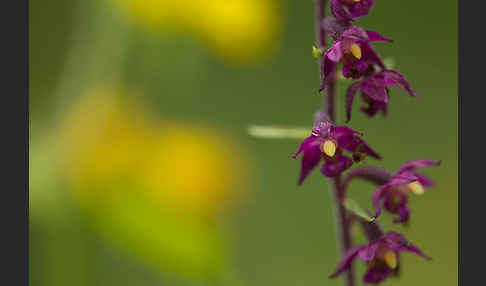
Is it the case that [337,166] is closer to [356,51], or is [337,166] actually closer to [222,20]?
[356,51]

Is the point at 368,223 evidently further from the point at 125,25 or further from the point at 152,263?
the point at 125,25

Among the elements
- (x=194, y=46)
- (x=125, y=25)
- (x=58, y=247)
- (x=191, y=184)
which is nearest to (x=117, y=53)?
(x=125, y=25)

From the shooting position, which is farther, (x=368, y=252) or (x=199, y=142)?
(x=199, y=142)

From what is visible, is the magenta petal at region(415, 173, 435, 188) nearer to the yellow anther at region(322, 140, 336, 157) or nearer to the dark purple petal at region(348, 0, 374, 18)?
the yellow anther at region(322, 140, 336, 157)

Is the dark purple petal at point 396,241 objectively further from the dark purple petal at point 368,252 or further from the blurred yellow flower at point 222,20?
the blurred yellow flower at point 222,20

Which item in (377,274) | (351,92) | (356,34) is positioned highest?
(356,34)

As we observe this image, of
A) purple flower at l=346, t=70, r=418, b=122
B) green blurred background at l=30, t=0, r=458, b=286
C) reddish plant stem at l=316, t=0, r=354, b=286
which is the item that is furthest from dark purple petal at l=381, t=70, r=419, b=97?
green blurred background at l=30, t=0, r=458, b=286

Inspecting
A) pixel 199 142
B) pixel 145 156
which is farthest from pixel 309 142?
pixel 199 142
